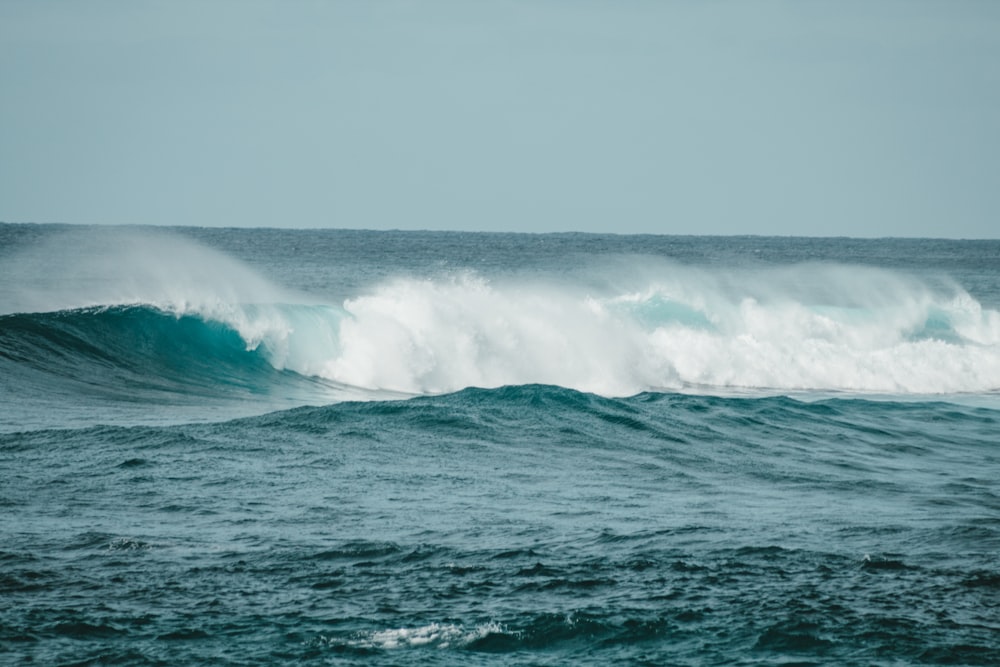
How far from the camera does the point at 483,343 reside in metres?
23.5

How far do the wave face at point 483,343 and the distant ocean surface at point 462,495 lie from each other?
0.10 metres

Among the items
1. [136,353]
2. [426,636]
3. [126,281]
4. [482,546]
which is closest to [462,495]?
[482,546]

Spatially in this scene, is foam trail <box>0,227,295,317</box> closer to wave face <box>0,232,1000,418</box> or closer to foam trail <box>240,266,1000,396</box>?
wave face <box>0,232,1000,418</box>

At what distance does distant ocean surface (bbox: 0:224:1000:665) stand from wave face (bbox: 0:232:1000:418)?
0.32 feet

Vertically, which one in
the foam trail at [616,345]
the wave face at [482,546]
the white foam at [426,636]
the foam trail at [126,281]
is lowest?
the white foam at [426,636]

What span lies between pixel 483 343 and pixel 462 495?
42.8 ft

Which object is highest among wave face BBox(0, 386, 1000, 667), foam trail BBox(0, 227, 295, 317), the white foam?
foam trail BBox(0, 227, 295, 317)

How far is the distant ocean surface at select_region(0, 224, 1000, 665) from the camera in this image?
6824 mm

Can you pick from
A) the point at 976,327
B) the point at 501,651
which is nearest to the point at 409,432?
the point at 501,651

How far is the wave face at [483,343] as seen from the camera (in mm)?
19703

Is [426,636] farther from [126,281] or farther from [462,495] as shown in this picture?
[126,281]

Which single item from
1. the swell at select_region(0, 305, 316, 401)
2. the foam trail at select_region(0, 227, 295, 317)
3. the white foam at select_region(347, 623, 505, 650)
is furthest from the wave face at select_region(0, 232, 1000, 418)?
the white foam at select_region(347, 623, 505, 650)

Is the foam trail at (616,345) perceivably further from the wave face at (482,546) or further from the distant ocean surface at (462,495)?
the wave face at (482,546)

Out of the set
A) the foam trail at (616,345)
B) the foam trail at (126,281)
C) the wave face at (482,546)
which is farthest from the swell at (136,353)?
the wave face at (482,546)
